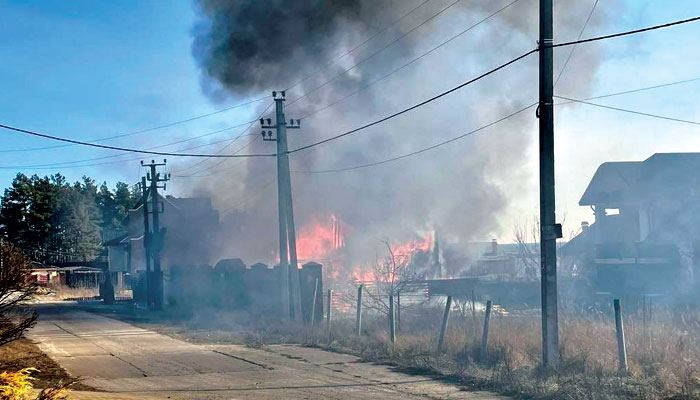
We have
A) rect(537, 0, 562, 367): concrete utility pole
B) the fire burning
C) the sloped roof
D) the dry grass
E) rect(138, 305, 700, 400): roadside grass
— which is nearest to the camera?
rect(138, 305, 700, 400): roadside grass

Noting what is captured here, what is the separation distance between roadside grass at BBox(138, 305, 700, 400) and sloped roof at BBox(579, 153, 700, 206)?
17989 mm

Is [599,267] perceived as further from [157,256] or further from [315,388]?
[157,256]

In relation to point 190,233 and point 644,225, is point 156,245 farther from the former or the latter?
point 644,225

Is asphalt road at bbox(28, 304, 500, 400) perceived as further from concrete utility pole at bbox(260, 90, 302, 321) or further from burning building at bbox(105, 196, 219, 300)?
burning building at bbox(105, 196, 219, 300)

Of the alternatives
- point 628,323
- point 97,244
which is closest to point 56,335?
point 628,323

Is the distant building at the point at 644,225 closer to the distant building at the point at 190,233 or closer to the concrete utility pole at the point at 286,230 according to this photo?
the concrete utility pole at the point at 286,230

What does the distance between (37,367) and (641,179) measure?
93.0 feet

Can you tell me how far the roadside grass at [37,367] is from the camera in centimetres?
914

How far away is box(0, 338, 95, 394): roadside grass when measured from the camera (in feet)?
30.0

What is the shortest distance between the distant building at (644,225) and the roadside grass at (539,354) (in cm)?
1133

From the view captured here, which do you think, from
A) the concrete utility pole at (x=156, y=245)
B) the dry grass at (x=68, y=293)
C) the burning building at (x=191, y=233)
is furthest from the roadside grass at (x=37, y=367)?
the dry grass at (x=68, y=293)

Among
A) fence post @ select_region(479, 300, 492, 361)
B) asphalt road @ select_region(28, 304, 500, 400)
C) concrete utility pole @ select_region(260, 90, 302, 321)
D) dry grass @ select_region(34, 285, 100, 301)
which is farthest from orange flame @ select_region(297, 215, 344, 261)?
fence post @ select_region(479, 300, 492, 361)

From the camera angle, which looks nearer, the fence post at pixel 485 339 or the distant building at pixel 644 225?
the fence post at pixel 485 339

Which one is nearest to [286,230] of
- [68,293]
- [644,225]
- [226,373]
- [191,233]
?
[226,373]
